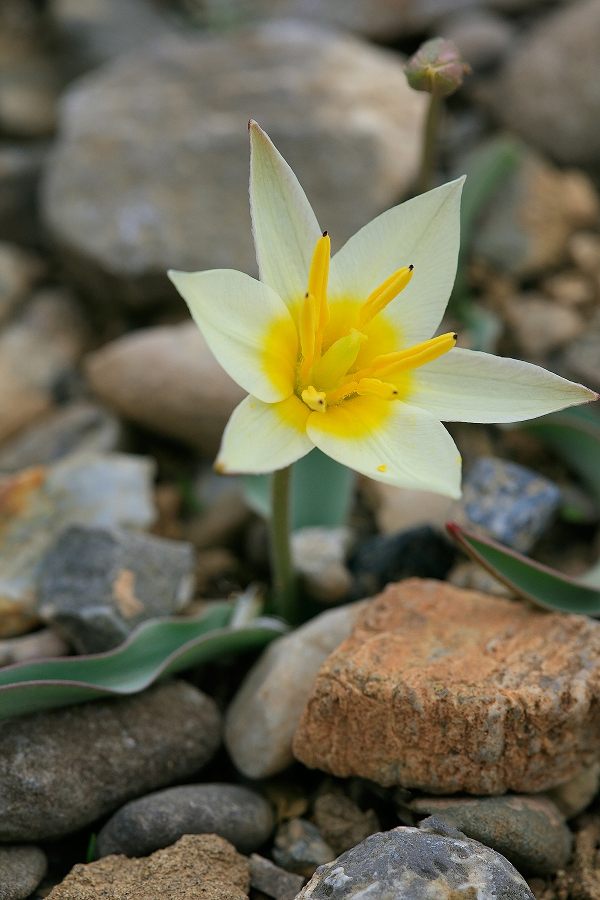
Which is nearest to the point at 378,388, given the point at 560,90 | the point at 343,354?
the point at 343,354

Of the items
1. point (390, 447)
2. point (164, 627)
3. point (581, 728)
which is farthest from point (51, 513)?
point (581, 728)

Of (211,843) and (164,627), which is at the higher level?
(164,627)

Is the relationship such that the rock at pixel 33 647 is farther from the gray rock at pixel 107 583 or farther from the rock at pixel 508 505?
the rock at pixel 508 505

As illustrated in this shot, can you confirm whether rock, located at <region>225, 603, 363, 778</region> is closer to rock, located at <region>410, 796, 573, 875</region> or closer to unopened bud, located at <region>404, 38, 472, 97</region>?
rock, located at <region>410, 796, 573, 875</region>

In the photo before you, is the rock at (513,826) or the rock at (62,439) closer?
the rock at (513,826)

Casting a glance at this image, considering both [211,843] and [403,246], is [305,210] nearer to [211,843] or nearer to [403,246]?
[403,246]

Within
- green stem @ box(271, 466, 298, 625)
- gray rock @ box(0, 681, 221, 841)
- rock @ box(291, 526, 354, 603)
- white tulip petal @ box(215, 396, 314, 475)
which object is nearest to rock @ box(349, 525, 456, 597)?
rock @ box(291, 526, 354, 603)

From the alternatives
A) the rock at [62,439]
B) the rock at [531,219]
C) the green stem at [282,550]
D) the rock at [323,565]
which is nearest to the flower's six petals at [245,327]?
the green stem at [282,550]

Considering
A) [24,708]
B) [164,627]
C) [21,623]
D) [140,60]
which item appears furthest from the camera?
[140,60]
